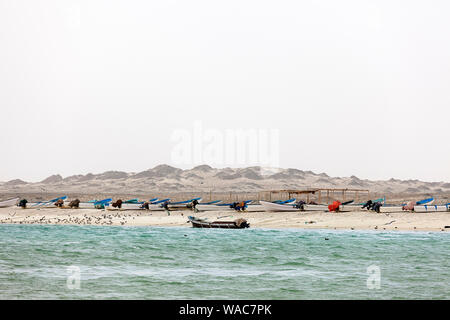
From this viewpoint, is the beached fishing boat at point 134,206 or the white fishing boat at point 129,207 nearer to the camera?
the beached fishing boat at point 134,206

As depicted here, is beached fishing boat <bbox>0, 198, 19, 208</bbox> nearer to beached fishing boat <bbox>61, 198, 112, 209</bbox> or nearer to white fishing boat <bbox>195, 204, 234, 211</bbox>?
beached fishing boat <bbox>61, 198, 112, 209</bbox>

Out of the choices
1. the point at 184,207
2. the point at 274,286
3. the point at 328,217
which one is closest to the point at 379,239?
the point at 328,217

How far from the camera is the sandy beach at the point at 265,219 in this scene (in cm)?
7088

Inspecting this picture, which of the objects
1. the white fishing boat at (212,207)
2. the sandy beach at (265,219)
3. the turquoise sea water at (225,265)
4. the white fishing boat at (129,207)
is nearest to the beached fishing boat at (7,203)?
the sandy beach at (265,219)

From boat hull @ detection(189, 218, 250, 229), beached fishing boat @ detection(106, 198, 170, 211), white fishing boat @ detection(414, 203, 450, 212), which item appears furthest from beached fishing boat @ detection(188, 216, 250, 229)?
white fishing boat @ detection(414, 203, 450, 212)

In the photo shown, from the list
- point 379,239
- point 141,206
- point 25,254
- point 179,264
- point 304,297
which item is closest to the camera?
point 304,297

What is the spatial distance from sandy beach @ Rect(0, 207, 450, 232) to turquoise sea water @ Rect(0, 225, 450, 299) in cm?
762

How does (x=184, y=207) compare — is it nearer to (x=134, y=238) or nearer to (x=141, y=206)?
(x=141, y=206)

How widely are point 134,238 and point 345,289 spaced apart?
34152 millimetres

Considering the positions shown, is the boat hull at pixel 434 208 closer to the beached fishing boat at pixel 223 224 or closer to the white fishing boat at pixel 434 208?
the white fishing boat at pixel 434 208

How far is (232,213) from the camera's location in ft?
279

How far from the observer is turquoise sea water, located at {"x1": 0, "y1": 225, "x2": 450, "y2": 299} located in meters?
27.2

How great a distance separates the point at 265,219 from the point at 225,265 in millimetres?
42838

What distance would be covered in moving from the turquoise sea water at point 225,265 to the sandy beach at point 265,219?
7618 mm
